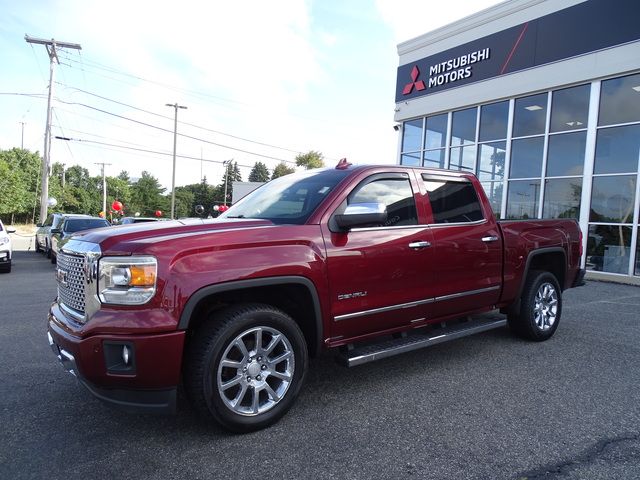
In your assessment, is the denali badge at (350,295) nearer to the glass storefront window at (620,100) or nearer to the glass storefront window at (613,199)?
the glass storefront window at (613,199)

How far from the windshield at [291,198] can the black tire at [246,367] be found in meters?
0.83

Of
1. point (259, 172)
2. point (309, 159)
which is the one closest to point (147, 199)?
point (259, 172)

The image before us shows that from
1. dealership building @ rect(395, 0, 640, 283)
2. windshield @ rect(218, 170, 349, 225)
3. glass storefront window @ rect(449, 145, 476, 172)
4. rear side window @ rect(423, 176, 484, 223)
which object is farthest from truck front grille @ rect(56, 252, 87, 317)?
glass storefront window @ rect(449, 145, 476, 172)

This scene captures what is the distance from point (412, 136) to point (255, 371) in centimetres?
1658

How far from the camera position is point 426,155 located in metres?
17.4

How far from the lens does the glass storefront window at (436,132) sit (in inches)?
659

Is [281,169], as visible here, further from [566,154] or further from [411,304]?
[411,304]

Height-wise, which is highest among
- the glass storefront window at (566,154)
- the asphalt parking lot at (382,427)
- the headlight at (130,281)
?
the glass storefront window at (566,154)

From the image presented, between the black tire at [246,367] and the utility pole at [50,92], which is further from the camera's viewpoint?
the utility pole at [50,92]

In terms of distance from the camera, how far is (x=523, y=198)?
1418cm

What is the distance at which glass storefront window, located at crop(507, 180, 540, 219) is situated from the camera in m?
13.9

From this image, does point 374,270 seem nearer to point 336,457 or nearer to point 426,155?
point 336,457

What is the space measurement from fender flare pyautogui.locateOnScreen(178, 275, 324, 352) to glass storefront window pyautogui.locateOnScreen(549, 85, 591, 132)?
12734 millimetres

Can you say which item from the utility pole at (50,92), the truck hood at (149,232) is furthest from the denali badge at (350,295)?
the utility pole at (50,92)
